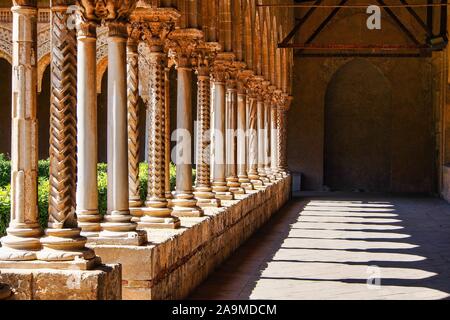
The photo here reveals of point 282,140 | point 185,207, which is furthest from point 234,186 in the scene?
point 282,140

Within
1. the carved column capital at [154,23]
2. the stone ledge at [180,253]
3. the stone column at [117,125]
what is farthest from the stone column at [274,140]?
the stone column at [117,125]

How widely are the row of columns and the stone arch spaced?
644 inches

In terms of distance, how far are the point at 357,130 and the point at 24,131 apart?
75.2 feet

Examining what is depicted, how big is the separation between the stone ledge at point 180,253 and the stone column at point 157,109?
353 millimetres

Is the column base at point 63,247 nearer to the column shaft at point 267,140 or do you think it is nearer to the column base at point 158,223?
the column base at point 158,223

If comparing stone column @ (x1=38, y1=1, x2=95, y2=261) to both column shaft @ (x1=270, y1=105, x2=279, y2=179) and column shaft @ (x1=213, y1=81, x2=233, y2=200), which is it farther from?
column shaft @ (x1=270, y1=105, x2=279, y2=179)

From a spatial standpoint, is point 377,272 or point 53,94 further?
point 377,272

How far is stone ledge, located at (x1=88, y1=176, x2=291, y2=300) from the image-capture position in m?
6.57

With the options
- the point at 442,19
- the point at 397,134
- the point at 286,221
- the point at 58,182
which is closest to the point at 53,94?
the point at 58,182

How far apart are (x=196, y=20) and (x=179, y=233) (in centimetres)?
334

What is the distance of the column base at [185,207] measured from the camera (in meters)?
9.45
